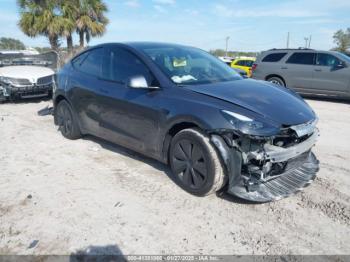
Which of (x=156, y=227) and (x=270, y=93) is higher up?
(x=270, y=93)

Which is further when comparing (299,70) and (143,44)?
(299,70)

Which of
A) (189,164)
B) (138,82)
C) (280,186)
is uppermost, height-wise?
(138,82)

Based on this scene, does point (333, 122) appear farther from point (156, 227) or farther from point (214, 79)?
point (156, 227)

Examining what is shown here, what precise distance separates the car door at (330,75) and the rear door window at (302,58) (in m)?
0.19

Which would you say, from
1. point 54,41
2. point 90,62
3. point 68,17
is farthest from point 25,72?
point 68,17

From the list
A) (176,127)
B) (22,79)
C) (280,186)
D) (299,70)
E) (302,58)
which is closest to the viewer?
(280,186)

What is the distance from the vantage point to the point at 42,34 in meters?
17.9

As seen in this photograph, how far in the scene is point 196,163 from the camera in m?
3.30

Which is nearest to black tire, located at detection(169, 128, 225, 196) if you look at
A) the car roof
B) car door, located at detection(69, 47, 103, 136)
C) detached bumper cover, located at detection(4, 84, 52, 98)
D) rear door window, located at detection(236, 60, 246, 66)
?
the car roof

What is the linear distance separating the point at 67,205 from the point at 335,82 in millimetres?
9204

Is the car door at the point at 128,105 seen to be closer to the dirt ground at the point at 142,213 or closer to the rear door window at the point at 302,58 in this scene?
the dirt ground at the point at 142,213

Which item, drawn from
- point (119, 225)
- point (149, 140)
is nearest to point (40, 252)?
point (119, 225)

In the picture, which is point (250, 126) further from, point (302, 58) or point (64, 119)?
point (302, 58)

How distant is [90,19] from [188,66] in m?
17.0
